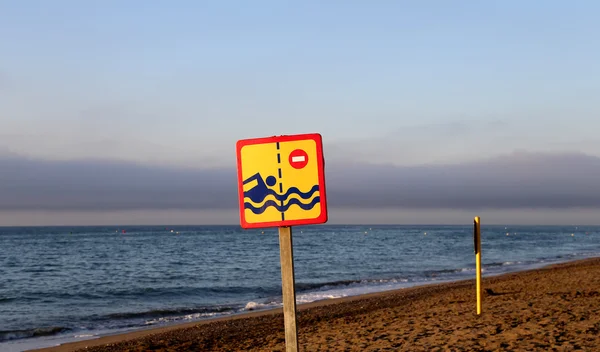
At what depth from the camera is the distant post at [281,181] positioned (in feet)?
12.9

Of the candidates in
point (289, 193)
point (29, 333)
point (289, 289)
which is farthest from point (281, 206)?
point (29, 333)

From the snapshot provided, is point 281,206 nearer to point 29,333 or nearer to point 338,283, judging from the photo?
point 29,333

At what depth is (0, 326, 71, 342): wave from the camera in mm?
16484

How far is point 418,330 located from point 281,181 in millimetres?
7816

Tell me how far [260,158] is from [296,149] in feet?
0.94

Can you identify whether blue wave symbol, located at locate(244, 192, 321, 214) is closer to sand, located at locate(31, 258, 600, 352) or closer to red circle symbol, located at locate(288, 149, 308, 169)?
red circle symbol, located at locate(288, 149, 308, 169)

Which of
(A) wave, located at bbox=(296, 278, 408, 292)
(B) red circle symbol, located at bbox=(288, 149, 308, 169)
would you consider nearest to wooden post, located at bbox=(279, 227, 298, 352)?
(B) red circle symbol, located at bbox=(288, 149, 308, 169)

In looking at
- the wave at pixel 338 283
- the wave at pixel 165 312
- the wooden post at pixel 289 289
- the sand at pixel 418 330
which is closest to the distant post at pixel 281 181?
the wooden post at pixel 289 289

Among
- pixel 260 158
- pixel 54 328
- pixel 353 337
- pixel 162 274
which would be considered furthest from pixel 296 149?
pixel 162 274

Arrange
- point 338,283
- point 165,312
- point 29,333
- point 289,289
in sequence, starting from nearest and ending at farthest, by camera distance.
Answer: point 289,289, point 29,333, point 165,312, point 338,283

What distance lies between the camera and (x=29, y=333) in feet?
55.6

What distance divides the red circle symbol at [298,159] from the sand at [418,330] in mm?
5994

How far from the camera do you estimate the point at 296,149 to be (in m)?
3.96

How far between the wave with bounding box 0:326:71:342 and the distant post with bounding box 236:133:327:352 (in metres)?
15.5
